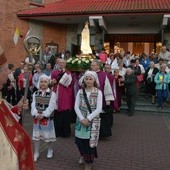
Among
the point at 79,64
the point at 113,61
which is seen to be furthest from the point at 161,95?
the point at 79,64

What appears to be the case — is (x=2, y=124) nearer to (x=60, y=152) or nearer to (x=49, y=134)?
(x=49, y=134)

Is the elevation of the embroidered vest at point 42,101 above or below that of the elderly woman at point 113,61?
below

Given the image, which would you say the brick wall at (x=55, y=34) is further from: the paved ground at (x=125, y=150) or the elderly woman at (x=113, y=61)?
the paved ground at (x=125, y=150)

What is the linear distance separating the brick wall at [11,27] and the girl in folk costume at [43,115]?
11.9 metres

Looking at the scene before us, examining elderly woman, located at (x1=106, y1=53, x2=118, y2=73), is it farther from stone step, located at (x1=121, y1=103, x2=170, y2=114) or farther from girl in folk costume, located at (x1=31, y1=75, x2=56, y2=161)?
girl in folk costume, located at (x1=31, y1=75, x2=56, y2=161)

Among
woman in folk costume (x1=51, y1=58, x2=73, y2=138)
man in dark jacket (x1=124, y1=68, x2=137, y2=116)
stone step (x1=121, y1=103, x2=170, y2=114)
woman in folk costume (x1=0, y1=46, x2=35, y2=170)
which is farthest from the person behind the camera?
stone step (x1=121, y1=103, x2=170, y2=114)

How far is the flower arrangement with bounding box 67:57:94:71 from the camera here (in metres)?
8.06

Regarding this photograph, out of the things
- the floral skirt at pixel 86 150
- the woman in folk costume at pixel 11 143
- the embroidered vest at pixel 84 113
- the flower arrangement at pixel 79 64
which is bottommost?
the floral skirt at pixel 86 150

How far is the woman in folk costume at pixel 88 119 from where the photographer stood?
5.45 m

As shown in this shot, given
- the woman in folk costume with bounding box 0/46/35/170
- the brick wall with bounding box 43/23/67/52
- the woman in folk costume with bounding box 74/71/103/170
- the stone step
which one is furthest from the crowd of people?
the brick wall with bounding box 43/23/67/52

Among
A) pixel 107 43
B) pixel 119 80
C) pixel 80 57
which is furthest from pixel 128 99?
pixel 107 43

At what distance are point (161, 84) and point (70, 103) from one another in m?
5.23

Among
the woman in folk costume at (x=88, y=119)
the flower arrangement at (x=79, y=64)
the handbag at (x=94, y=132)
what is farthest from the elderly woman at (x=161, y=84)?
the handbag at (x=94, y=132)

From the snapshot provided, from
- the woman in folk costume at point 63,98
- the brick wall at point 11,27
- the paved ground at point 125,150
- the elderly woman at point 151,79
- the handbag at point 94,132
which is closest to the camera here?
the handbag at point 94,132
